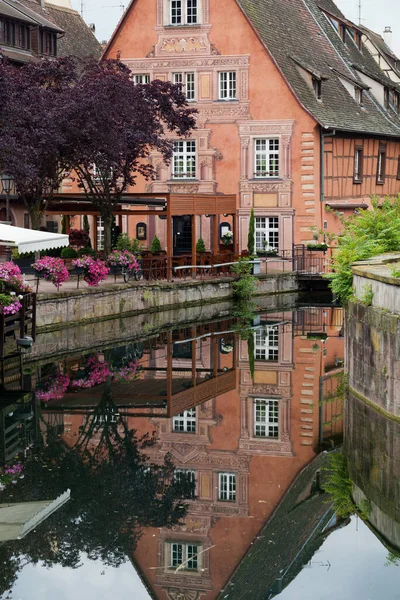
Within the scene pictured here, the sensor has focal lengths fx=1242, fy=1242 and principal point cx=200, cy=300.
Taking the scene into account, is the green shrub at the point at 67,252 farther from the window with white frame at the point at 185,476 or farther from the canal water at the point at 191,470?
the window with white frame at the point at 185,476

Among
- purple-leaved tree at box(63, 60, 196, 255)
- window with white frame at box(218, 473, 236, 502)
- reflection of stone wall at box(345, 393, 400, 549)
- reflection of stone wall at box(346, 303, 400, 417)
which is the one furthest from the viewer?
purple-leaved tree at box(63, 60, 196, 255)

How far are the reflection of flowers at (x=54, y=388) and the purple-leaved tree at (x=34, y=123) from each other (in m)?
9.65

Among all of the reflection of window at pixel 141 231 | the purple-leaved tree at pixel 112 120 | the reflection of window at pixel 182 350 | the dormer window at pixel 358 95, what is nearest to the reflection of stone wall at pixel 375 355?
the reflection of window at pixel 182 350

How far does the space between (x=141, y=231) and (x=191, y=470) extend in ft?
108

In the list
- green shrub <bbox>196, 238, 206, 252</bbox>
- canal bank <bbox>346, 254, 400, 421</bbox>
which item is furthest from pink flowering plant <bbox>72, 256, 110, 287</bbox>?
green shrub <bbox>196, 238, 206, 252</bbox>

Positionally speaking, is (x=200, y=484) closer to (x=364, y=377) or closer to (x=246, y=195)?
(x=364, y=377)

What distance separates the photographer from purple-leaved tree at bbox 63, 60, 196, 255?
113 ft

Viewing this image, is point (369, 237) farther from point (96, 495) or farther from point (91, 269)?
point (96, 495)

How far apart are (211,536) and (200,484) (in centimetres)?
235

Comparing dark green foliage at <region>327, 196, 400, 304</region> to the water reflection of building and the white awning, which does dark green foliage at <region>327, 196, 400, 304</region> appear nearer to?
the water reflection of building

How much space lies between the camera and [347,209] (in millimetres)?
49719

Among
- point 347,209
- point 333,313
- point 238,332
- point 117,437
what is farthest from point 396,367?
point 347,209

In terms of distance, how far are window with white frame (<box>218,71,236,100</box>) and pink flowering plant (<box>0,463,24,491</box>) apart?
3309cm

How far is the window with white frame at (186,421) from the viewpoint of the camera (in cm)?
1921
